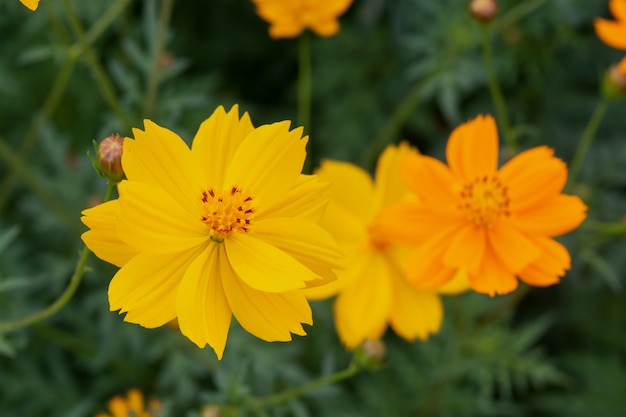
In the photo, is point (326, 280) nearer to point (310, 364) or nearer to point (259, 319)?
point (259, 319)

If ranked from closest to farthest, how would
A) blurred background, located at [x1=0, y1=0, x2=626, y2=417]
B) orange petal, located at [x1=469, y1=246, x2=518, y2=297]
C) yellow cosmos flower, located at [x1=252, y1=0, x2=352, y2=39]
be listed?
orange petal, located at [x1=469, y1=246, x2=518, y2=297]
yellow cosmos flower, located at [x1=252, y1=0, x2=352, y2=39]
blurred background, located at [x1=0, y1=0, x2=626, y2=417]

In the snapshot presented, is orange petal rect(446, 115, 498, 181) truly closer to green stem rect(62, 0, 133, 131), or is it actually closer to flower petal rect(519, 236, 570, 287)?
flower petal rect(519, 236, 570, 287)

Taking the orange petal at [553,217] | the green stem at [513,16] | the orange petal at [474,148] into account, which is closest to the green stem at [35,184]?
the orange petal at [474,148]

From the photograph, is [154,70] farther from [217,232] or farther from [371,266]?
[217,232]

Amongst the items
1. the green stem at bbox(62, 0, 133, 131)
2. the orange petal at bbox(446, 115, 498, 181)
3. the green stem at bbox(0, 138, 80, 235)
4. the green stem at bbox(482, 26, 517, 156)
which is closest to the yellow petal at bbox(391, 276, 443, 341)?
the orange petal at bbox(446, 115, 498, 181)

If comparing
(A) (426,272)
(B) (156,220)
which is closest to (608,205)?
(A) (426,272)

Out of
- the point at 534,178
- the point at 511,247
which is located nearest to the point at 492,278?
the point at 511,247
